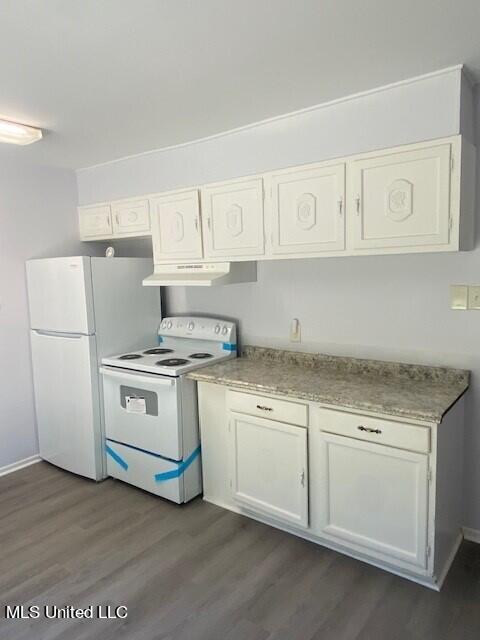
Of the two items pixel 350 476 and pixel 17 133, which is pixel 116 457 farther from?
pixel 17 133

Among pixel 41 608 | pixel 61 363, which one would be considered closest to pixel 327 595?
pixel 41 608

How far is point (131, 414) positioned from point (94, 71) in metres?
2.02

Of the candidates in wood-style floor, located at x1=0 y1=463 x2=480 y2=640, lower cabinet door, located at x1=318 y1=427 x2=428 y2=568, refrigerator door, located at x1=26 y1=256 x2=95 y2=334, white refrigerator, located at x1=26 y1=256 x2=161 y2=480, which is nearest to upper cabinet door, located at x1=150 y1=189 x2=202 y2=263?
white refrigerator, located at x1=26 y1=256 x2=161 y2=480

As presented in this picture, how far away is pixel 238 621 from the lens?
1.93m

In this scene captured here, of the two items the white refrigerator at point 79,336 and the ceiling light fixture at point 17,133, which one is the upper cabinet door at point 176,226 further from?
the ceiling light fixture at point 17,133

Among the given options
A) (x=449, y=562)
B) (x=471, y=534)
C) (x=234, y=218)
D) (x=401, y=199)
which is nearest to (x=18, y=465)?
(x=234, y=218)

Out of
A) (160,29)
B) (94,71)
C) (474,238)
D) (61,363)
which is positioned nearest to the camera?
(160,29)

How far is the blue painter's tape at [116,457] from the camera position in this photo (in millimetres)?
3115

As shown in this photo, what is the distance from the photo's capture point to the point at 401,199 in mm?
2094

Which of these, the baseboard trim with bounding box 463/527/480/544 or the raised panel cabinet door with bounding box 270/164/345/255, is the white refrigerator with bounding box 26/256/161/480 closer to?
the raised panel cabinet door with bounding box 270/164/345/255

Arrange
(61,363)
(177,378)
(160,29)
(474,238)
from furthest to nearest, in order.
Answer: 1. (61,363)
2. (177,378)
3. (474,238)
4. (160,29)

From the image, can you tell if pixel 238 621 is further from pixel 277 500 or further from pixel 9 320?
pixel 9 320

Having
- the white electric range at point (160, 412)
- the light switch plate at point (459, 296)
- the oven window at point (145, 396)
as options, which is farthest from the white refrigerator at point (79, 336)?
the light switch plate at point (459, 296)

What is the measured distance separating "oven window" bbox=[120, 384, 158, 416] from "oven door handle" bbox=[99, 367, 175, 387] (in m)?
0.07
